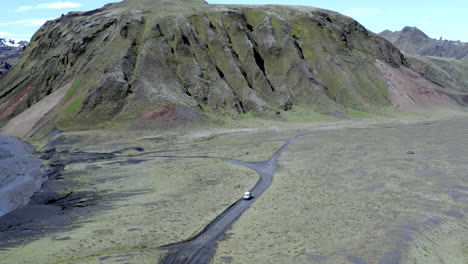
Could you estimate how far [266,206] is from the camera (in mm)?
28656

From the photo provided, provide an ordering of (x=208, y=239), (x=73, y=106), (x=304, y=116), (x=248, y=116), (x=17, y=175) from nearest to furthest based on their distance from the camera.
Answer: (x=208, y=239) < (x=17, y=175) < (x=73, y=106) < (x=248, y=116) < (x=304, y=116)

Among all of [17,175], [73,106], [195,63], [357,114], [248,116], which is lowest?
[17,175]

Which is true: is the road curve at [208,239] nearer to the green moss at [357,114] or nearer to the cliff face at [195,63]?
the cliff face at [195,63]

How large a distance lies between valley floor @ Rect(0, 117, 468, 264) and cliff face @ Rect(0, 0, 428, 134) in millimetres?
29299

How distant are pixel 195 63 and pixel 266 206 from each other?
70.4m

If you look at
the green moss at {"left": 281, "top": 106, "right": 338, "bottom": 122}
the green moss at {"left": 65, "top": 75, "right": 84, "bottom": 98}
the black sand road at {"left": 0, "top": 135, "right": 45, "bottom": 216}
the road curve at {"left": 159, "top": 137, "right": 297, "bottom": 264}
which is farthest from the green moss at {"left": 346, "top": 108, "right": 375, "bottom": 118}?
the black sand road at {"left": 0, "top": 135, "right": 45, "bottom": 216}

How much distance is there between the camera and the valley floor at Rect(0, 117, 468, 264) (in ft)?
68.5

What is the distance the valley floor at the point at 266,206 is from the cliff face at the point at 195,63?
2930cm

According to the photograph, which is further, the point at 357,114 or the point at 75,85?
the point at 357,114

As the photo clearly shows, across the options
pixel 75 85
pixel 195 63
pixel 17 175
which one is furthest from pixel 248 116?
pixel 17 175

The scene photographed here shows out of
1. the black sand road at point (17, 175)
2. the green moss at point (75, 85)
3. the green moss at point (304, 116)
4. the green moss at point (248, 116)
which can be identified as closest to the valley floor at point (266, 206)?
the black sand road at point (17, 175)

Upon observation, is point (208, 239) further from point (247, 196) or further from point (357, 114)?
point (357, 114)

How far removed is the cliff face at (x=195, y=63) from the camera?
84.1 m

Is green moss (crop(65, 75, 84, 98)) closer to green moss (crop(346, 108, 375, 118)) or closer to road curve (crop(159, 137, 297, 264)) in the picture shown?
green moss (crop(346, 108, 375, 118))
